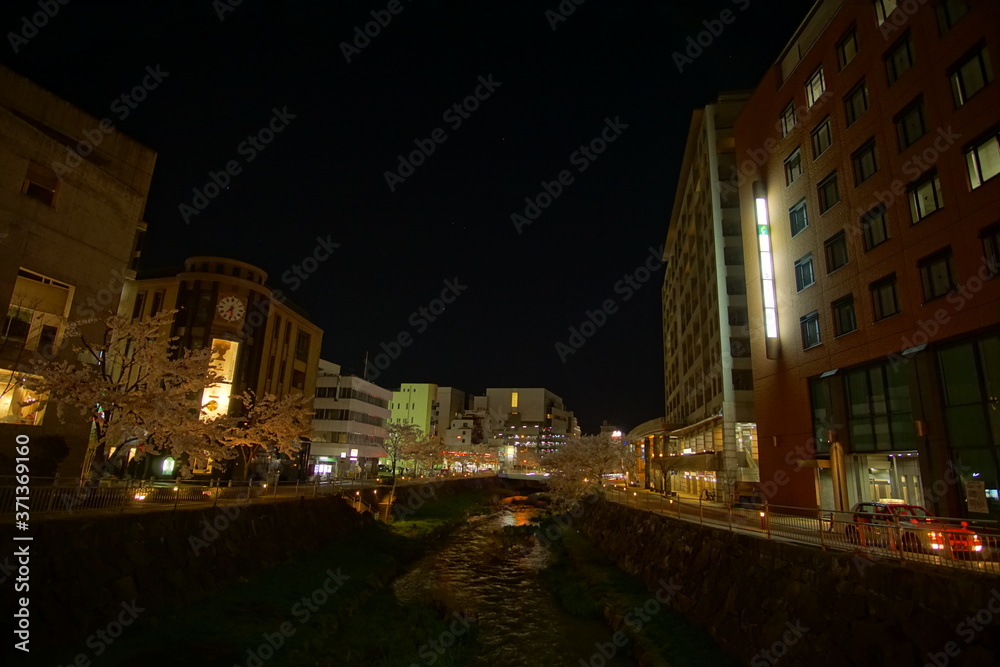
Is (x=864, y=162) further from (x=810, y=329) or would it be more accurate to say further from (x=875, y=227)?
(x=810, y=329)

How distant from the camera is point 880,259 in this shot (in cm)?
2395

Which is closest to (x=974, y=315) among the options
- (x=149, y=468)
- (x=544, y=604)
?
(x=544, y=604)

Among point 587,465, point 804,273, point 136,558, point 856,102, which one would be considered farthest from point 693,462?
point 136,558

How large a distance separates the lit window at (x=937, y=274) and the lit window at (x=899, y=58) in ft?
29.2

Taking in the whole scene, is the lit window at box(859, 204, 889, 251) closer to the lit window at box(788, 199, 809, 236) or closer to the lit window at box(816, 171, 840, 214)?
the lit window at box(816, 171, 840, 214)

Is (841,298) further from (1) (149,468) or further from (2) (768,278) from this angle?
(1) (149,468)

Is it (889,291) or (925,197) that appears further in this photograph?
(889,291)

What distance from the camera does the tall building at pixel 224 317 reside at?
1834 inches

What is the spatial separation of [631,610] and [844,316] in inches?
726

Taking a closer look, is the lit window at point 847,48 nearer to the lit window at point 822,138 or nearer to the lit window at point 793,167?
the lit window at point 822,138

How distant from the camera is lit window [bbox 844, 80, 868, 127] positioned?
2587cm

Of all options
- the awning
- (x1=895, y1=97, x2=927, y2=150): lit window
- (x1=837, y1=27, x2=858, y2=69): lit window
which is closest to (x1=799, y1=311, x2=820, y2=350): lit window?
(x1=895, y1=97, x2=927, y2=150): lit window

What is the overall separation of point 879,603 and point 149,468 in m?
49.9

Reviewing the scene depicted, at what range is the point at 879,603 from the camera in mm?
11250
